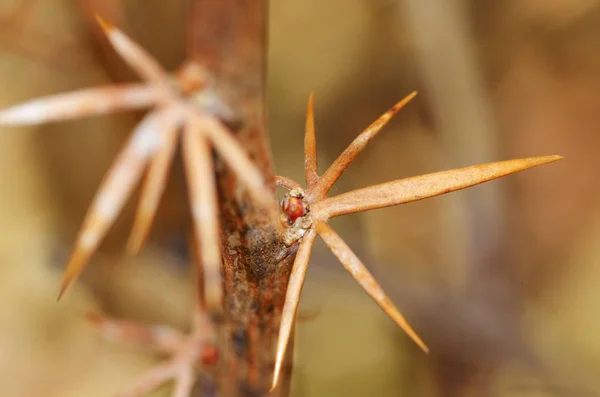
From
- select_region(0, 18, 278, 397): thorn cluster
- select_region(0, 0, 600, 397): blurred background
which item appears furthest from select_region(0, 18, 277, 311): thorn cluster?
select_region(0, 0, 600, 397): blurred background

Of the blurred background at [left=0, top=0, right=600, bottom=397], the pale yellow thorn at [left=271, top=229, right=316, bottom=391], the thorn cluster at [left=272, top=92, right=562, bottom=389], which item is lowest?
the pale yellow thorn at [left=271, top=229, right=316, bottom=391]

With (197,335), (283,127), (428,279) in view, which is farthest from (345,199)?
(428,279)

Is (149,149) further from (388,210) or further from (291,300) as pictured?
(388,210)

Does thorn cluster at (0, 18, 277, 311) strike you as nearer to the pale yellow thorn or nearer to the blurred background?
the pale yellow thorn

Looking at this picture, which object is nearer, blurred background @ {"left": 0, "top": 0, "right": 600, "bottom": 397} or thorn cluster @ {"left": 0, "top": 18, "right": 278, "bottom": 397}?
thorn cluster @ {"left": 0, "top": 18, "right": 278, "bottom": 397}

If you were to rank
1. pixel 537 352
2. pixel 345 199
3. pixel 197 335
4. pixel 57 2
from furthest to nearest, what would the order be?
pixel 537 352
pixel 57 2
pixel 197 335
pixel 345 199

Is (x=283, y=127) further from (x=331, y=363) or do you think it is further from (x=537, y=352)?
(x=537, y=352)

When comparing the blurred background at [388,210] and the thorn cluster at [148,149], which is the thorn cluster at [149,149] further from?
the blurred background at [388,210]
